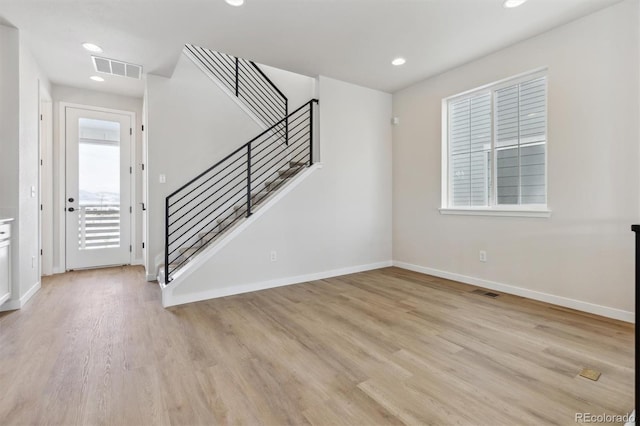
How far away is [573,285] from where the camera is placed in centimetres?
304

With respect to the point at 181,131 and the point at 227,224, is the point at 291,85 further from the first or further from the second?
the point at 227,224

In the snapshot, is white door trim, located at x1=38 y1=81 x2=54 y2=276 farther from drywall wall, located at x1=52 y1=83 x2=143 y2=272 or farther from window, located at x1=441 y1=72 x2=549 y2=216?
window, located at x1=441 y1=72 x2=549 y2=216

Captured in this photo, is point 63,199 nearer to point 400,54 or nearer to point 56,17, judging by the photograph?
point 56,17

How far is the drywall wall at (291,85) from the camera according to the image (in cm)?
551

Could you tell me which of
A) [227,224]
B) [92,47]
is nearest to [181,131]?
[92,47]

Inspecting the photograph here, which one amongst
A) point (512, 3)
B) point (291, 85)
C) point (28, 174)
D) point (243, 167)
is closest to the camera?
point (512, 3)

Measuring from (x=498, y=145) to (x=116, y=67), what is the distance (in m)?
4.81

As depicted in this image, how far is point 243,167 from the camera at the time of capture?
4793 millimetres

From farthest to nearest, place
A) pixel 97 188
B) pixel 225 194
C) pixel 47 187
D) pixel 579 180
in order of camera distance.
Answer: pixel 97 188
pixel 47 187
pixel 225 194
pixel 579 180

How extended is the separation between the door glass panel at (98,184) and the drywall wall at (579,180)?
17.6 ft

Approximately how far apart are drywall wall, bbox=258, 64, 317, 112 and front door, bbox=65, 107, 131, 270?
99.9 inches

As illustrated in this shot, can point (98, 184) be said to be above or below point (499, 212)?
above

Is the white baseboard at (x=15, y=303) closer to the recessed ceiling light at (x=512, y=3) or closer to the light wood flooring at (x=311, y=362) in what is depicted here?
the light wood flooring at (x=311, y=362)

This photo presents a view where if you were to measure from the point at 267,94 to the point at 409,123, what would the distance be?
8.02 feet
